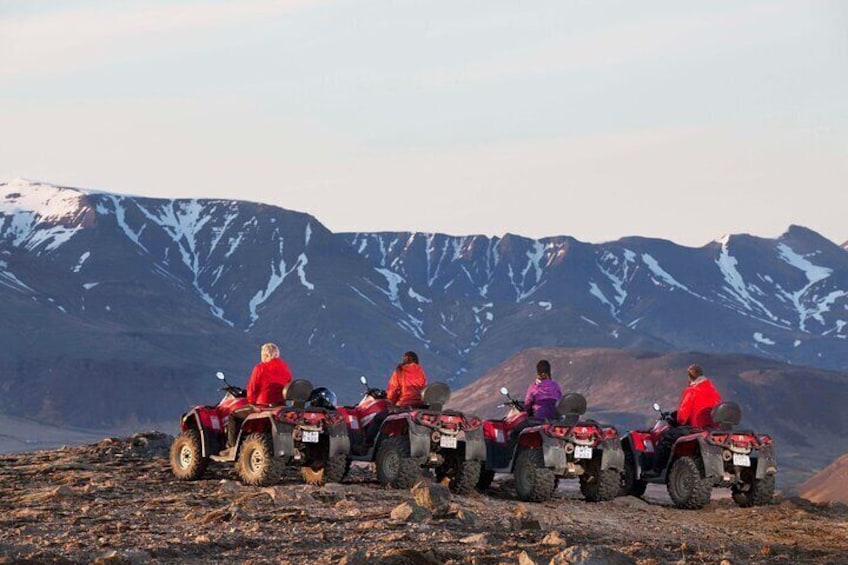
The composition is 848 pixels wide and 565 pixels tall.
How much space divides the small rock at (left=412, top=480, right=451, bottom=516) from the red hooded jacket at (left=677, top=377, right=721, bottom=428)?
25.3 ft

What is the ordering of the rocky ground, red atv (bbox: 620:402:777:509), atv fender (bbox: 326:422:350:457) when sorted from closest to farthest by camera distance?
the rocky ground
atv fender (bbox: 326:422:350:457)
red atv (bbox: 620:402:777:509)

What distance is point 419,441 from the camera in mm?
24281

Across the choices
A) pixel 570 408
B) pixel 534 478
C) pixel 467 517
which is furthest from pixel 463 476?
pixel 467 517

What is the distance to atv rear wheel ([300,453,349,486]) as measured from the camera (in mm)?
24234

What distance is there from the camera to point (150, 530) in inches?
695

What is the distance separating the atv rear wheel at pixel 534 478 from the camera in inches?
976

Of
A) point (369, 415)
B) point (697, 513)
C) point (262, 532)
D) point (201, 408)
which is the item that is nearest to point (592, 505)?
point (697, 513)

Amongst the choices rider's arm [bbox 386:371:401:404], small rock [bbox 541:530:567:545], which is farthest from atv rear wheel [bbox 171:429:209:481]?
small rock [bbox 541:530:567:545]

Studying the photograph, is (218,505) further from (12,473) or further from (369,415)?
(12,473)

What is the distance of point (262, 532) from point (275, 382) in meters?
7.26

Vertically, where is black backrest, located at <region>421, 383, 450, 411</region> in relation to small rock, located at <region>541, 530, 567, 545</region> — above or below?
above

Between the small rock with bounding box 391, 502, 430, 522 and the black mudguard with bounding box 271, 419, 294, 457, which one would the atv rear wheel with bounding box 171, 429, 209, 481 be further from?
the small rock with bounding box 391, 502, 430, 522

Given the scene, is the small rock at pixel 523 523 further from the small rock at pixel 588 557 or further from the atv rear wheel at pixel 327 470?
the atv rear wheel at pixel 327 470

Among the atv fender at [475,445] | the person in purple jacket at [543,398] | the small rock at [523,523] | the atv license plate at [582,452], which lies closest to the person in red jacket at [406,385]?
the atv fender at [475,445]
